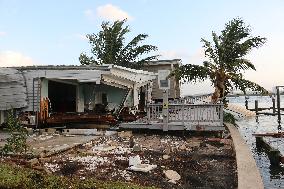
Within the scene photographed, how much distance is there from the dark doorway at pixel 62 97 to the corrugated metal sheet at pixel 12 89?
370 centimetres

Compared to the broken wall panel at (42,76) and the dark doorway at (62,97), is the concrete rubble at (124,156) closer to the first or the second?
the broken wall panel at (42,76)

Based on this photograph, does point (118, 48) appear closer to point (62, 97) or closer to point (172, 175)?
point (62, 97)

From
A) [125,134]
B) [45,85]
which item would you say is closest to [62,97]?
[45,85]

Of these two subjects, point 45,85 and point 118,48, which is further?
point 118,48

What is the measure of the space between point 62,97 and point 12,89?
17.7 ft

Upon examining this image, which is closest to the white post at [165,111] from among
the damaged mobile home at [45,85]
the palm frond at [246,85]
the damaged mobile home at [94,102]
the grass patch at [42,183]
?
the damaged mobile home at [94,102]

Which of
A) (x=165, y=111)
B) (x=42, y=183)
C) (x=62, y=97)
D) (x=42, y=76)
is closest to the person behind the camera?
(x=42, y=183)

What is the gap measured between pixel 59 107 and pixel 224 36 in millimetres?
12198

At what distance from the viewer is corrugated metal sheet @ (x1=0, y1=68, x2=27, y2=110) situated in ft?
57.4

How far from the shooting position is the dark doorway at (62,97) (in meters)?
22.6

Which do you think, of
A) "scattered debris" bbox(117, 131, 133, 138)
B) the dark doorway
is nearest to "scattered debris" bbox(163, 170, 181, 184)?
"scattered debris" bbox(117, 131, 133, 138)

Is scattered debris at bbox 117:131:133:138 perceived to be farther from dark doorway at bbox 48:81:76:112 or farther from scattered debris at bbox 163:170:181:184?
dark doorway at bbox 48:81:76:112

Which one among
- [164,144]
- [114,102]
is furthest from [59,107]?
[164,144]

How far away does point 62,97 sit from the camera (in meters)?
23.1
